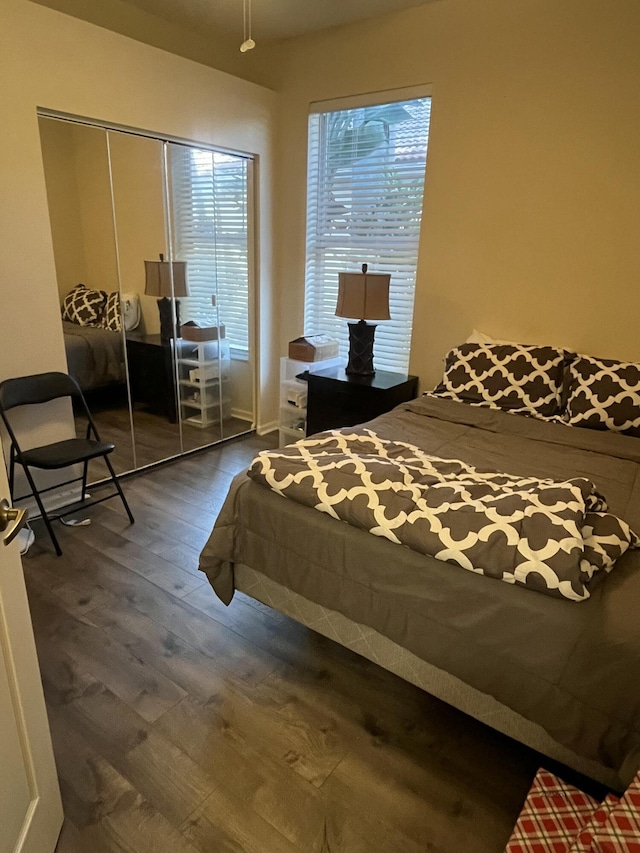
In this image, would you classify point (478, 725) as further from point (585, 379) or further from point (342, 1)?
point (342, 1)

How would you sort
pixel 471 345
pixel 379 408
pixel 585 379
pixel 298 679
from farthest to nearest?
pixel 379 408 → pixel 471 345 → pixel 585 379 → pixel 298 679

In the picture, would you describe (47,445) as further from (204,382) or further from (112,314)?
(204,382)

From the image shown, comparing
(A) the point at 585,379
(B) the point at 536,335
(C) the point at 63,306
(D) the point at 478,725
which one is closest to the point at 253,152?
(C) the point at 63,306

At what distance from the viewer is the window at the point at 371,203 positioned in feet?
10.6

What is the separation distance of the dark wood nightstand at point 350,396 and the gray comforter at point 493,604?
3.32 feet

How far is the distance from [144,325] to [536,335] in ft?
7.42

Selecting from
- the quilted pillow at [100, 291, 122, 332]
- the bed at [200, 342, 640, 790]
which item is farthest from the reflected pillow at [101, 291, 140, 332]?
the bed at [200, 342, 640, 790]

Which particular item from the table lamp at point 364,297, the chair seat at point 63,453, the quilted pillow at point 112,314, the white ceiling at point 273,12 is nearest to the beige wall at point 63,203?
the quilted pillow at point 112,314

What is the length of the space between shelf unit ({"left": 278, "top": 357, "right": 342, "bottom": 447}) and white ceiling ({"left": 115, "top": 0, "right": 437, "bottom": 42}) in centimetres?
204

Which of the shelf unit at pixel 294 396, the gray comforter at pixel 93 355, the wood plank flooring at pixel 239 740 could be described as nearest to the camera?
the wood plank flooring at pixel 239 740

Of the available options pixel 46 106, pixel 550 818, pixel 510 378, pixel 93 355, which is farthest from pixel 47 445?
pixel 550 818

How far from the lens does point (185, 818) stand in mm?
1352

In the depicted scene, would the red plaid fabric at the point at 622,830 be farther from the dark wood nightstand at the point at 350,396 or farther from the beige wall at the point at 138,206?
the beige wall at the point at 138,206

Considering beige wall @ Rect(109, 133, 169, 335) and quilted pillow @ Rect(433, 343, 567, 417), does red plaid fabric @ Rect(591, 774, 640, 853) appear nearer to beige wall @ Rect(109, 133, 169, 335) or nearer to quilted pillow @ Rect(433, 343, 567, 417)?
quilted pillow @ Rect(433, 343, 567, 417)
